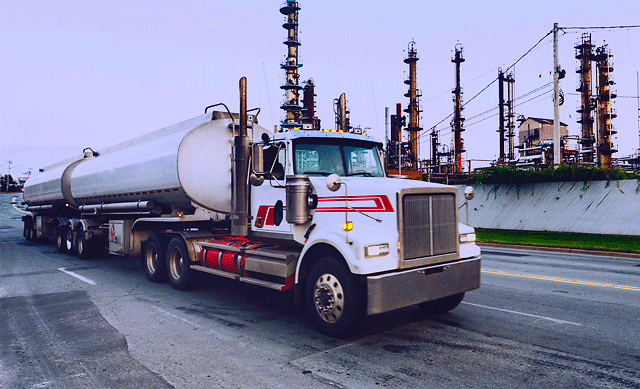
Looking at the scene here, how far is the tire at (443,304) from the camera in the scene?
6.83m

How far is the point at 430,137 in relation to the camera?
63219 millimetres

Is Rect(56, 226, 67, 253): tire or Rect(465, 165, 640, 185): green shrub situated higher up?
Rect(465, 165, 640, 185): green shrub

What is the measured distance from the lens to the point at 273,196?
23.9ft

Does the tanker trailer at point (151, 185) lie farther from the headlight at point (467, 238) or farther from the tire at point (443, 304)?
the headlight at point (467, 238)

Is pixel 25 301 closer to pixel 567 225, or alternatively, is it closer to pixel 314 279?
pixel 314 279

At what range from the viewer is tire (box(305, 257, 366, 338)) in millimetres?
5504

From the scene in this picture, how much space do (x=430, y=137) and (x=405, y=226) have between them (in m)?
59.9

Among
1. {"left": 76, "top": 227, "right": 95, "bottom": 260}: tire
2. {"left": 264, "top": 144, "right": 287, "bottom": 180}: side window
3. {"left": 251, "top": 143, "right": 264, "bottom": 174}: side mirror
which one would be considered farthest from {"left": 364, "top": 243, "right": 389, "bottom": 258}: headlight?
{"left": 76, "top": 227, "right": 95, "bottom": 260}: tire

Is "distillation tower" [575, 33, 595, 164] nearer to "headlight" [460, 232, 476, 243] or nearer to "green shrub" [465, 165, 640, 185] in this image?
"green shrub" [465, 165, 640, 185]

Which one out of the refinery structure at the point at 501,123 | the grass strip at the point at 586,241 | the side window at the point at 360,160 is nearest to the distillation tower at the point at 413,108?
the refinery structure at the point at 501,123

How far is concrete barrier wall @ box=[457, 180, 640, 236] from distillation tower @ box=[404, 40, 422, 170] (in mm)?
29444

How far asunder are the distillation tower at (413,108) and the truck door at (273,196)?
50.2 m

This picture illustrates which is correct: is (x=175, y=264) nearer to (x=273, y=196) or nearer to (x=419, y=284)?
(x=273, y=196)

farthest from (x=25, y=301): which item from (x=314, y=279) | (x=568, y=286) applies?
(x=568, y=286)
